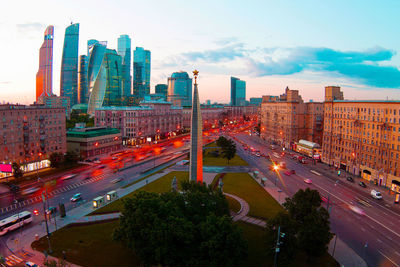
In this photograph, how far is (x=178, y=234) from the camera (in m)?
27.4

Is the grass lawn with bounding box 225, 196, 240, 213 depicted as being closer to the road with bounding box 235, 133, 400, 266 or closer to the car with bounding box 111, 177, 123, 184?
the road with bounding box 235, 133, 400, 266

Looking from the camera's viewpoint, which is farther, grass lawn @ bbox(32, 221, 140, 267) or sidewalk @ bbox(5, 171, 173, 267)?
sidewalk @ bbox(5, 171, 173, 267)

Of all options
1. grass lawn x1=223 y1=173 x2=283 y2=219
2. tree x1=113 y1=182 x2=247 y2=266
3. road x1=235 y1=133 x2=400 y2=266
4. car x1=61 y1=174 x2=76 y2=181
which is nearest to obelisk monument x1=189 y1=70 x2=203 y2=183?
grass lawn x1=223 y1=173 x2=283 y2=219

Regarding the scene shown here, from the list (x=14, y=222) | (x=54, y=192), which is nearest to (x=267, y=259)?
(x=14, y=222)

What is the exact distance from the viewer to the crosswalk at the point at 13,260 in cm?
3225

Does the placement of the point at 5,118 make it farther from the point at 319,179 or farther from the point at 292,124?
the point at 292,124

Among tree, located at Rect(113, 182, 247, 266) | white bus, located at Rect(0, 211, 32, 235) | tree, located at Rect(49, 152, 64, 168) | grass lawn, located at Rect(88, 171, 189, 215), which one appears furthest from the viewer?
tree, located at Rect(49, 152, 64, 168)

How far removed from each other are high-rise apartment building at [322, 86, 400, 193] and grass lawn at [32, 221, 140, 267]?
5967 centimetres

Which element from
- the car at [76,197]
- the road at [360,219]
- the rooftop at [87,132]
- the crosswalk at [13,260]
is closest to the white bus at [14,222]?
the crosswalk at [13,260]

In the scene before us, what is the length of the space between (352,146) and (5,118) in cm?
10059

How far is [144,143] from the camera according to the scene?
13538 centimetres

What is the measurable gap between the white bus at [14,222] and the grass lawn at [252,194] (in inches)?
1496

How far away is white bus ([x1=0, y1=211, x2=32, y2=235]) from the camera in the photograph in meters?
40.4

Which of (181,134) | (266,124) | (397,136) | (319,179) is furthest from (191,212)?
(181,134)
